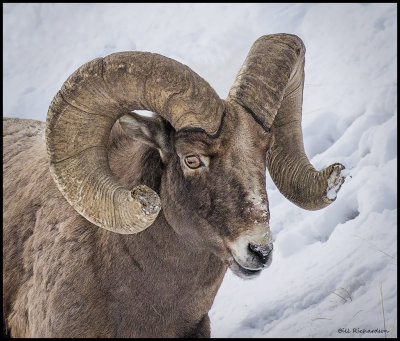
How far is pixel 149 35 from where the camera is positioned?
50.2 feet

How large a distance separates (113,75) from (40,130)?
3521 millimetres

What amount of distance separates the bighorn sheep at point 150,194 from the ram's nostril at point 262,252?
0.01 metres

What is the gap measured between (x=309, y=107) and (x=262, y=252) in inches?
319

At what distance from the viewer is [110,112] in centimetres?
518

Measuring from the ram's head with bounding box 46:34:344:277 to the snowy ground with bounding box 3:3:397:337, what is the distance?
2.74 m

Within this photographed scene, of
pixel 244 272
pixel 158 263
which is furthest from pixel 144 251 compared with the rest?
pixel 244 272

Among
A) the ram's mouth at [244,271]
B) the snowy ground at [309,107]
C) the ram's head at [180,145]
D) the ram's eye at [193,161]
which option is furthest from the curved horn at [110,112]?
the snowy ground at [309,107]

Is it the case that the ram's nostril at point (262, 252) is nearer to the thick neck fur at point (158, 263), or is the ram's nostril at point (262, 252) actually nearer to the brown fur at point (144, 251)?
the brown fur at point (144, 251)

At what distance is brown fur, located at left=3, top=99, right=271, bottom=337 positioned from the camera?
4.89 m

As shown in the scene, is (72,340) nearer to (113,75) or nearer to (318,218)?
(113,75)

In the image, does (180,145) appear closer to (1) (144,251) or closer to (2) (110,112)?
(2) (110,112)

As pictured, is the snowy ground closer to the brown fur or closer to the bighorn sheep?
the bighorn sheep

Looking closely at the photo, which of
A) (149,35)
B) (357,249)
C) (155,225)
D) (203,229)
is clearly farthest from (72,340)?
(149,35)

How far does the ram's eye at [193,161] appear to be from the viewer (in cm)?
494
